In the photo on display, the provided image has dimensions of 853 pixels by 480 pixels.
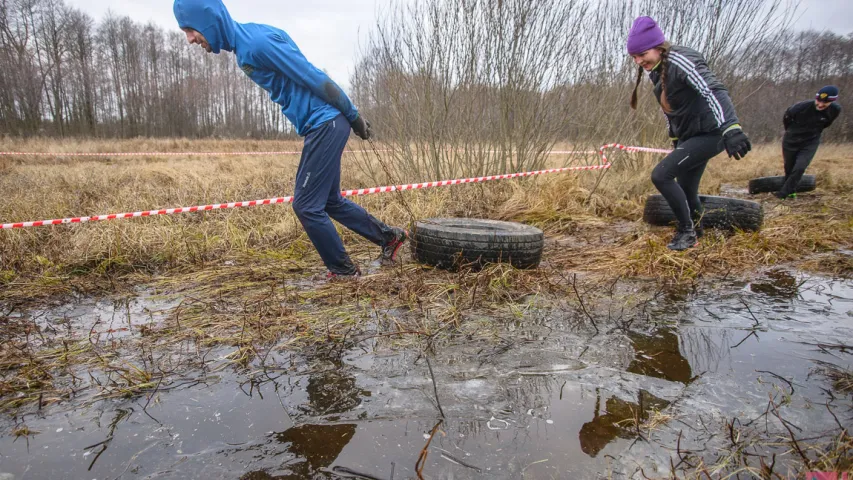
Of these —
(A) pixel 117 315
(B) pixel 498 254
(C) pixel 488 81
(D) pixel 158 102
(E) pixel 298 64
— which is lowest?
(A) pixel 117 315

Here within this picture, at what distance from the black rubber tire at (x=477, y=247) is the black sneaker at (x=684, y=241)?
4.53ft

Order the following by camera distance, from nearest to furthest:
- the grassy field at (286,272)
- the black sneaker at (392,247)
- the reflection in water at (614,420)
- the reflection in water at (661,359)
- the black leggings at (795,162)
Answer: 1. the reflection in water at (614,420)
2. the reflection in water at (661,359)
3. the grassy field at (286,272)
4. the black sneaker at (392,247)
5. the black leggings at (795,162)

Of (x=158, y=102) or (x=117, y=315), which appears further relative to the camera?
(x=158, y=102)

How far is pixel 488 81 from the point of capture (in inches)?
A: 291

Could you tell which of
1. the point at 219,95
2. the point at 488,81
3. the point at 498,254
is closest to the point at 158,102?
the point at 219,95

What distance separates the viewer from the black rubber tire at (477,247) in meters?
3.73

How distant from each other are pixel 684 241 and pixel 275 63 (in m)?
3.83

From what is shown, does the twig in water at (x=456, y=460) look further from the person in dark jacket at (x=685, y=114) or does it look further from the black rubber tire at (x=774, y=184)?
the black rubber tire at (x=774, y=184)

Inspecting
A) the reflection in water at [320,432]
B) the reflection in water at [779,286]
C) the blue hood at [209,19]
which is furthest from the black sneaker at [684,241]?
the blue hood at [209,19]

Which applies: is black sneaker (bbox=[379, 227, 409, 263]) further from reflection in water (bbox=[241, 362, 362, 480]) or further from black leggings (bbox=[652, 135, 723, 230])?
black leggings (bbox=[652, 135, 723, 230])

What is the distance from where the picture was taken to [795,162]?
794 centimetres

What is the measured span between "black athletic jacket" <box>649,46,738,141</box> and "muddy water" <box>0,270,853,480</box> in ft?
6.28

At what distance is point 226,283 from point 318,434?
2.37 meters

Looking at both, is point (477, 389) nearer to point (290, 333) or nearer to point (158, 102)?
point (290, 333)
